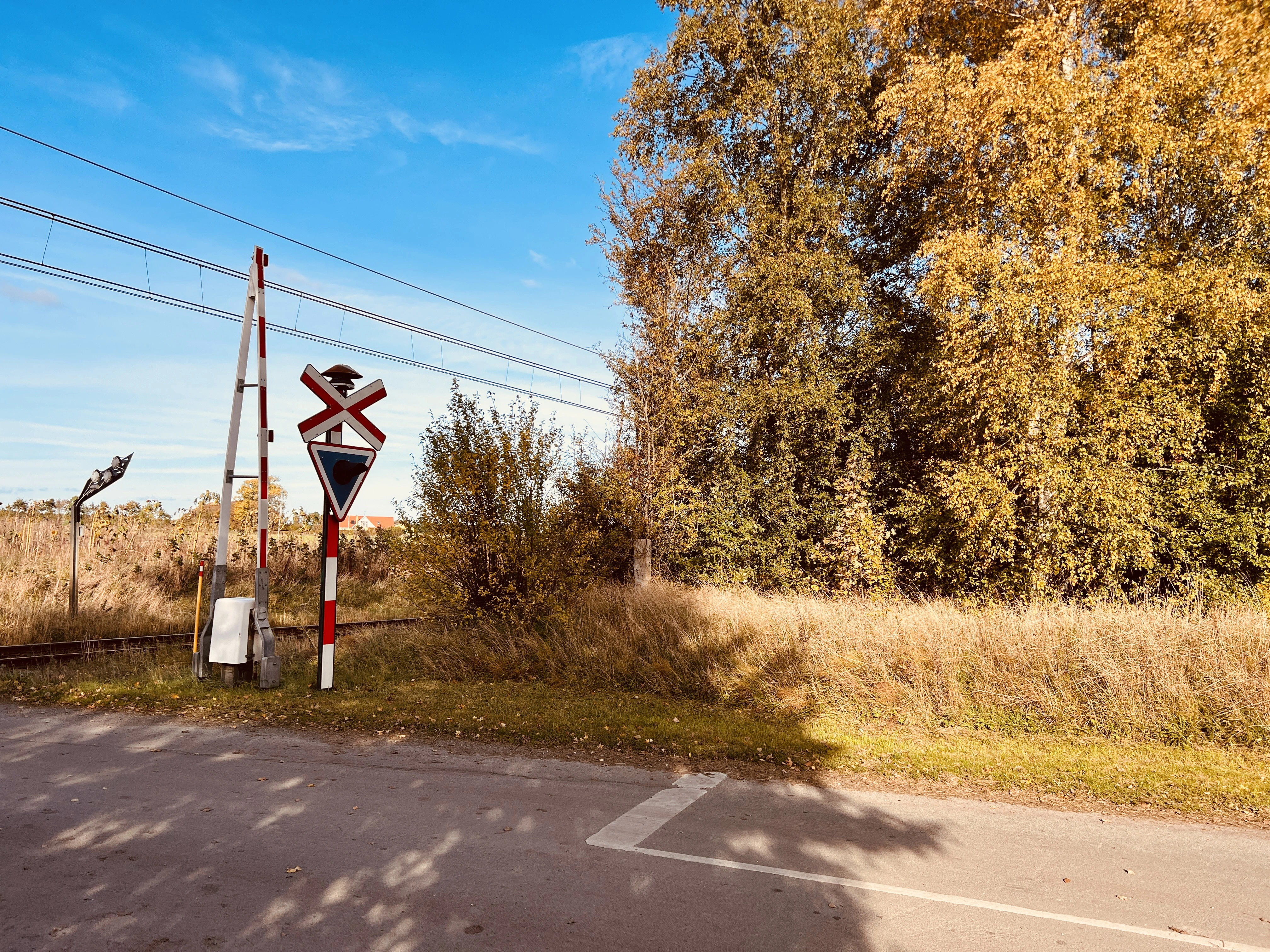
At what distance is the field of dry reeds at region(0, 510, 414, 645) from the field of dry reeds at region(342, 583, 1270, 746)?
698 cm

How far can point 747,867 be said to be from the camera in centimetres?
464

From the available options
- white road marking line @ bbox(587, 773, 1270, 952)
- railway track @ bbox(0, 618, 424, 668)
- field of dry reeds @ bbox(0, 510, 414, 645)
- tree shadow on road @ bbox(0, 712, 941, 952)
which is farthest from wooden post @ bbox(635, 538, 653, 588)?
white road marking line @ bbox(587, 773, 1270, 952)

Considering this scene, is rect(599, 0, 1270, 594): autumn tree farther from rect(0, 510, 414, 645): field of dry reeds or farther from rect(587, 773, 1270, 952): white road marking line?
rect(587, 773, 1270, 952): white road marking line

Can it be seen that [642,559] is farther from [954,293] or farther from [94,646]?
[94,646]

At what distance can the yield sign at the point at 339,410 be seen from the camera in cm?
909

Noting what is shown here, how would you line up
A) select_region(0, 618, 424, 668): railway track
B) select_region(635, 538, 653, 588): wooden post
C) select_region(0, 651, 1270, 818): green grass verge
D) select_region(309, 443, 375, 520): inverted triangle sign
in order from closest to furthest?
1. select_region(0, 651, 1270, 818): green grass verge
2. select_region(309, 443, 375, 520): inverted triangle sign
3. select_region(0, 618, 424, 668): railway track
4. select_region(635, 538, 653, 588): wooden post

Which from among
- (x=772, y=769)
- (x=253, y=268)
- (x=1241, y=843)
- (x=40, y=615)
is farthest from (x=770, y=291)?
(x=40, y=615)

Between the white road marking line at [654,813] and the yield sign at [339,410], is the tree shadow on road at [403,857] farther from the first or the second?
the yield sign at [339,410]

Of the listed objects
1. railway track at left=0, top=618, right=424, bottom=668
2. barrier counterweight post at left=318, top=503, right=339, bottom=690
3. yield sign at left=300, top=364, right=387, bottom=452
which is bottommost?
railway track at left=0, top=618, right=424, bottom=668

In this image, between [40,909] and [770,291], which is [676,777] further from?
[770,291]

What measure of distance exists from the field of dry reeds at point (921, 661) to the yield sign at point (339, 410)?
3681 millimetres

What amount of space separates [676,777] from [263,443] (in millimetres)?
6753

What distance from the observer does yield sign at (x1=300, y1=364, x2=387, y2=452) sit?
909 centimetres

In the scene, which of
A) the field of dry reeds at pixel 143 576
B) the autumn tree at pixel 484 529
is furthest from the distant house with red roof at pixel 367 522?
the autumn tree at pixel 484 529
